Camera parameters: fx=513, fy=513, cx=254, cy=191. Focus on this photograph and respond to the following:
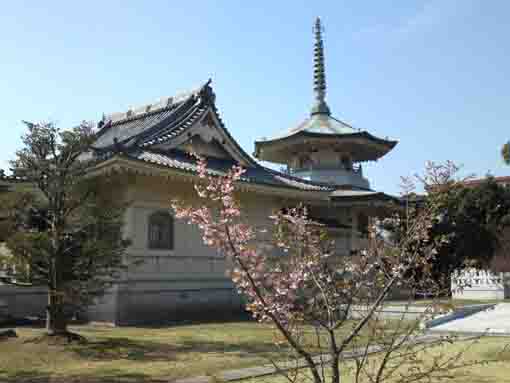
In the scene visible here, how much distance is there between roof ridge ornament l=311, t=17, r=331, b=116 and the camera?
32312 mm

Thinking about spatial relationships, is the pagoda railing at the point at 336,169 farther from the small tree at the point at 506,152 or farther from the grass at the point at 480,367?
the grass at the point at 480,367

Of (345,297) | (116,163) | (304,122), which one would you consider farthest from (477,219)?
(345,297)

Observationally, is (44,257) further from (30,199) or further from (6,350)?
(6,350)

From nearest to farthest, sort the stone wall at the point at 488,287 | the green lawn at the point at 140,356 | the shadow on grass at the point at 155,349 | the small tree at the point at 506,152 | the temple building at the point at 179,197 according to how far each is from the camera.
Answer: the green lawn at the point at 140,356 < the shadow on grass at the point at 155,349 < the temple building at the point at 179,197 < the small tree at the point at 506,152 < the stone wall at the point at 488,287

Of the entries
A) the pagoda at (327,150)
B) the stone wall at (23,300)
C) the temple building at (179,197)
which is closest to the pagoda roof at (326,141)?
the pagoda at (327,150)

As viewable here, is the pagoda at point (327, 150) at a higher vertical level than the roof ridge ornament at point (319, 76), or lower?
lower

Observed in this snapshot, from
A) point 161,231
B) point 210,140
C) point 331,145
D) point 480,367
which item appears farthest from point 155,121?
point 480,367

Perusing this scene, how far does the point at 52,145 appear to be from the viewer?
10898 mm

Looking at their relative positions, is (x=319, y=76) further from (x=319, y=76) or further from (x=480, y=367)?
(x=480, y=367)

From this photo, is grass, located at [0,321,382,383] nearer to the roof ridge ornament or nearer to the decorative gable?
the decorative gable

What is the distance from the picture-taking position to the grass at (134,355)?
7.51 meters

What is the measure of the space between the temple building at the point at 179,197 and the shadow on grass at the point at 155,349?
3.16 metres

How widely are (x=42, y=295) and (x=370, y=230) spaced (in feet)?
42.5

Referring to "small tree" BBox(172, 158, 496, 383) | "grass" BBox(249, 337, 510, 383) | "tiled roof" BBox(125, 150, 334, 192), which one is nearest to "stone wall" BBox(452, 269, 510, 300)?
"tiled roof" BBox(125, 150, 334, 192)
